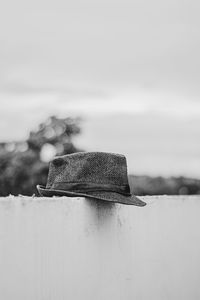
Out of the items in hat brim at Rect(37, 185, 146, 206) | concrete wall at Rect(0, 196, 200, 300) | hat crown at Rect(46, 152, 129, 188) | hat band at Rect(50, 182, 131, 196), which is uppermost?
hat crown at Rect(46, 152, 129, 188)

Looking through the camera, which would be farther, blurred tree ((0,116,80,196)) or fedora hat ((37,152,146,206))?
blurred tree ((0,116,80,196))

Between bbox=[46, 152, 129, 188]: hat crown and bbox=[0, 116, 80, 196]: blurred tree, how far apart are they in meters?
8.45

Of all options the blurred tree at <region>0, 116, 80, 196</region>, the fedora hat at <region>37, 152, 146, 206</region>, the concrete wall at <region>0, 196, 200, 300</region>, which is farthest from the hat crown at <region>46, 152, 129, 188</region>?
the blurred tree at <region>0, 116, 80, 196</region>

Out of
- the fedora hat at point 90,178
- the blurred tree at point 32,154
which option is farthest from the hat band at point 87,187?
the blurred tree at point 32,154

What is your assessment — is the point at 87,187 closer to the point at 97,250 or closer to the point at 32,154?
the point at 97,250

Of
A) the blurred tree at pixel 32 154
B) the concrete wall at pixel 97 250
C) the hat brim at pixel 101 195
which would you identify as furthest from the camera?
the blurred tree at pixel 32 154

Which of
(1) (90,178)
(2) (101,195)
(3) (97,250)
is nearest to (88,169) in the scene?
(1) (90,178)

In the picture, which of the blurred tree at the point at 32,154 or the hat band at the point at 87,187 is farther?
the blurred tree at the point at 32,154

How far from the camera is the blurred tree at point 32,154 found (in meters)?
12.6

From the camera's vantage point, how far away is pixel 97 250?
3.81 metres

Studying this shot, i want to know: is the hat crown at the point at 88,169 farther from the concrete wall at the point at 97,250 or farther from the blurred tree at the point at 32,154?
the blurred tree at the point at 32,154

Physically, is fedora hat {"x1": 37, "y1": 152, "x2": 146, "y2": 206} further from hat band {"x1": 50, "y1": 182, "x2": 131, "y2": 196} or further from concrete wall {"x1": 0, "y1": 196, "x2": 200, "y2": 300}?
concrete wall {"x1": 0, "y1": 196, "x2": 200, "y2": 300}

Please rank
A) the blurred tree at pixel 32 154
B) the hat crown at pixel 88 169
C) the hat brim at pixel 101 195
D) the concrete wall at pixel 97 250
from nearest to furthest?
the concrete wall at pixel 97 250
the hat brim at pixel 101 195
the hat crown at pixel 88 169
the blurred tree at pixel 32 154

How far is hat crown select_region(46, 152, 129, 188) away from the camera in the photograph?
382 centimetres
